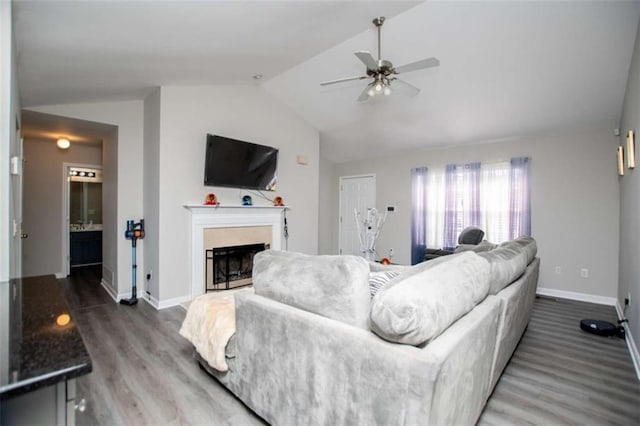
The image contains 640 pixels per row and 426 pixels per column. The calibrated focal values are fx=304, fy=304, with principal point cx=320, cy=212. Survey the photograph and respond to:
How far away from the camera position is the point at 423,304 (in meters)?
1.13

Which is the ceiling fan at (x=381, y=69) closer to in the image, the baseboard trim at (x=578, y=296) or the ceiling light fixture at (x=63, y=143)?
the baseboard trim at (x=578, y=296)

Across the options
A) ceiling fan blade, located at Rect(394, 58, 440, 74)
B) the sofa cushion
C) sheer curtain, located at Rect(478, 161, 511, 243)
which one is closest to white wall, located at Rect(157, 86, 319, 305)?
ceiling fan blade, located at Rect(394, 58, 440, 74)

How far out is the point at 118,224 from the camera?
4.06 meters

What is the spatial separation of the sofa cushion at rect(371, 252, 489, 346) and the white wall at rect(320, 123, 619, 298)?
158 inches

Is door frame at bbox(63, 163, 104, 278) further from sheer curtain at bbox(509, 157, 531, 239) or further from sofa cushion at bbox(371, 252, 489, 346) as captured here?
sheer curtain at bbox(509, 157, 531, 239)

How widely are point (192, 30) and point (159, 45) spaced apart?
38cm

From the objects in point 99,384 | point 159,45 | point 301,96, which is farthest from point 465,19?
point 99,384

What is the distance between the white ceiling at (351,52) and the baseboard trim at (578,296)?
2376 mm

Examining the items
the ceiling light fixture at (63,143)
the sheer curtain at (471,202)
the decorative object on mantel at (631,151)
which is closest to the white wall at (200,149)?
the ceiling light fixture at (63,143)

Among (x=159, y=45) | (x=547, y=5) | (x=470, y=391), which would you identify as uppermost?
(x=547, y=5)

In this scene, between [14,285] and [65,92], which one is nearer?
[14,285]

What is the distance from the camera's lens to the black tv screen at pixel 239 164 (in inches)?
161

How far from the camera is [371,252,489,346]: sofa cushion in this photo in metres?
1.10

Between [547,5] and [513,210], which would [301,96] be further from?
[513,210]
